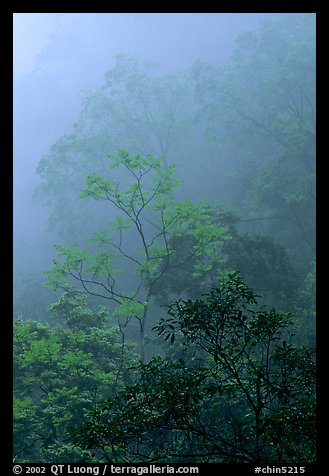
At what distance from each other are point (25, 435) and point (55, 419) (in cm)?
65

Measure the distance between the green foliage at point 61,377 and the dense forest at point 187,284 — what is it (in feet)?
0.10

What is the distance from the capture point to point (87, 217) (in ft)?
72.1

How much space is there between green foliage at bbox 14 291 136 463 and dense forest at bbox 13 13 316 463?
0.03 meters

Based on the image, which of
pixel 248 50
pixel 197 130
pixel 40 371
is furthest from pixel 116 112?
pixel 40 371

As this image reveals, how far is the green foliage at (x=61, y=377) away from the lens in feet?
21.9

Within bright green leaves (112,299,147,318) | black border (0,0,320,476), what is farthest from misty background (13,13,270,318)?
black border (0,0,320,476)

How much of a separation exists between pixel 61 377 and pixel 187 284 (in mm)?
3692

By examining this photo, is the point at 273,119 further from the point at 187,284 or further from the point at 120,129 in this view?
the point at 187,284

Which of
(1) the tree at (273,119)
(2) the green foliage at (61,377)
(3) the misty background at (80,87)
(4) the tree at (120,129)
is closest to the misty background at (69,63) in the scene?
(3) the misty background at (80,87)
